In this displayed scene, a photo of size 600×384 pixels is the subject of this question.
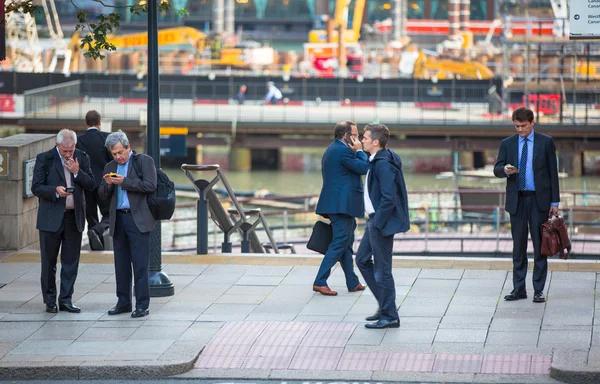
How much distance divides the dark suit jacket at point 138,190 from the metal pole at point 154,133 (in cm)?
91

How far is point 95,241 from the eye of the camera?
14.5 m

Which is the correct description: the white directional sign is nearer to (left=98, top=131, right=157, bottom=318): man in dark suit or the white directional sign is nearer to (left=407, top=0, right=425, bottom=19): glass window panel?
(left=98, top=131, right=157, bottom=318): man in dark suit

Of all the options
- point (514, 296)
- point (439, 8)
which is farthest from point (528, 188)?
point (439, 8)

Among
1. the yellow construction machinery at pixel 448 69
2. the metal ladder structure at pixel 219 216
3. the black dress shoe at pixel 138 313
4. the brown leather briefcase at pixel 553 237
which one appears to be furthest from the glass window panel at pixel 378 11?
the black dress shoe at pixel 138 313

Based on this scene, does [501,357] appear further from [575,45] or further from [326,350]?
[575,45]

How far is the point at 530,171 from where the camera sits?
11.3 metres

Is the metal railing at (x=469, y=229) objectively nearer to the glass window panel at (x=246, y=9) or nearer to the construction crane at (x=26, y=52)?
the construction crane at (x=26, y=52)

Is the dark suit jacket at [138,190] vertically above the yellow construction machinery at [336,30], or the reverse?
the yellow construction machinery at [336,30]

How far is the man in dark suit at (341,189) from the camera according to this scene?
1146 centimetres

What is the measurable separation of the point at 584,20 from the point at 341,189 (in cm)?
275

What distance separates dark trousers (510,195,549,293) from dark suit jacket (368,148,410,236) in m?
1.61

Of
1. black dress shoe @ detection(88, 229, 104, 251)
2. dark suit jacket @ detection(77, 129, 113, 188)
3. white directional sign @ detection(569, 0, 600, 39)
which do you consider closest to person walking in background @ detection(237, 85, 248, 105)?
black dress shoe @ detection(88, 229, 104, 251)

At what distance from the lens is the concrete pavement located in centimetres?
903

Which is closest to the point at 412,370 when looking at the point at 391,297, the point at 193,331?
the point at 391,297
